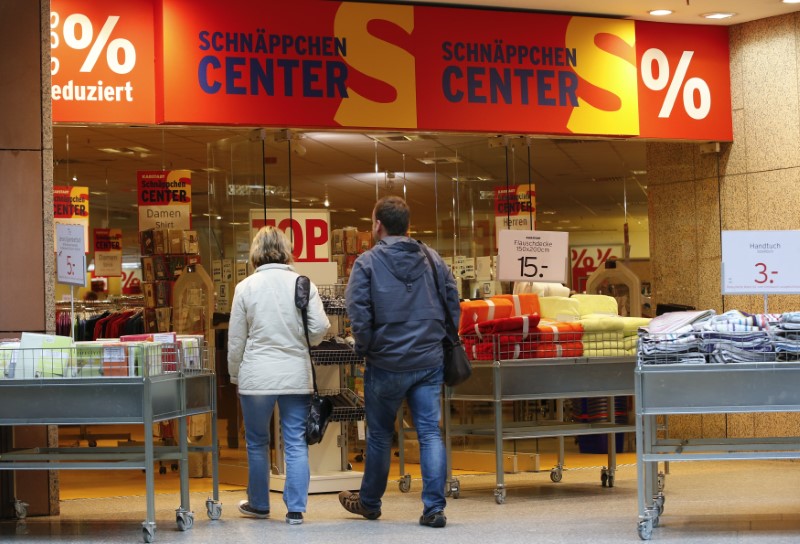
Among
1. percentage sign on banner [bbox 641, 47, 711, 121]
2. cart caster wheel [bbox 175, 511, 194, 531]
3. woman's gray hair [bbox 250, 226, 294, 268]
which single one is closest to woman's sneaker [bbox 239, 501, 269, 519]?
cart caster wheel [bbox 175, 511, 194, 531]

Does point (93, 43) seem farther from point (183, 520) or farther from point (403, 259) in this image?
point (183, 520)

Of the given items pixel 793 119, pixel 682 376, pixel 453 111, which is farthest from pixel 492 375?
pixel 793 119

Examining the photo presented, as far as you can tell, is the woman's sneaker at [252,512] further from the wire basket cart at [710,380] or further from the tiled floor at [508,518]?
the wire basket cart at [710,380]

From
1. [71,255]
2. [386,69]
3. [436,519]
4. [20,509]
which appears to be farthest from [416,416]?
[386,69]

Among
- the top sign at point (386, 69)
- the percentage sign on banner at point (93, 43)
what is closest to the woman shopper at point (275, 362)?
the top sign at point (386, 69)

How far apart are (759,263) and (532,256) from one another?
6.36 feet

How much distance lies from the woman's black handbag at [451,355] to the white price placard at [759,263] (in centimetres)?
141

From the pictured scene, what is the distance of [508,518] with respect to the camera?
6336mm

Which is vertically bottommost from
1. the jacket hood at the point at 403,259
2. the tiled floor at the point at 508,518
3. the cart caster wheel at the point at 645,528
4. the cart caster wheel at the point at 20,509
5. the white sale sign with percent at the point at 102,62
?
the tiled floor at the point at 508,518

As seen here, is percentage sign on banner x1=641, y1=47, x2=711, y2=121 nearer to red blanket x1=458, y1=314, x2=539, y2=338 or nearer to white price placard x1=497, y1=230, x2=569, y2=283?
white price placard x1=497, y1=230, x2=569, y2=283

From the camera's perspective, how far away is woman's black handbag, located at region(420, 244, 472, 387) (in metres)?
6.10

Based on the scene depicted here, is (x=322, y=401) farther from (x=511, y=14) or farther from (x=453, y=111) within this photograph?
(x=511, y=14)

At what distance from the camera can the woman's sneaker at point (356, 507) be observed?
6.32 m

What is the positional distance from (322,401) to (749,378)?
2289mm
